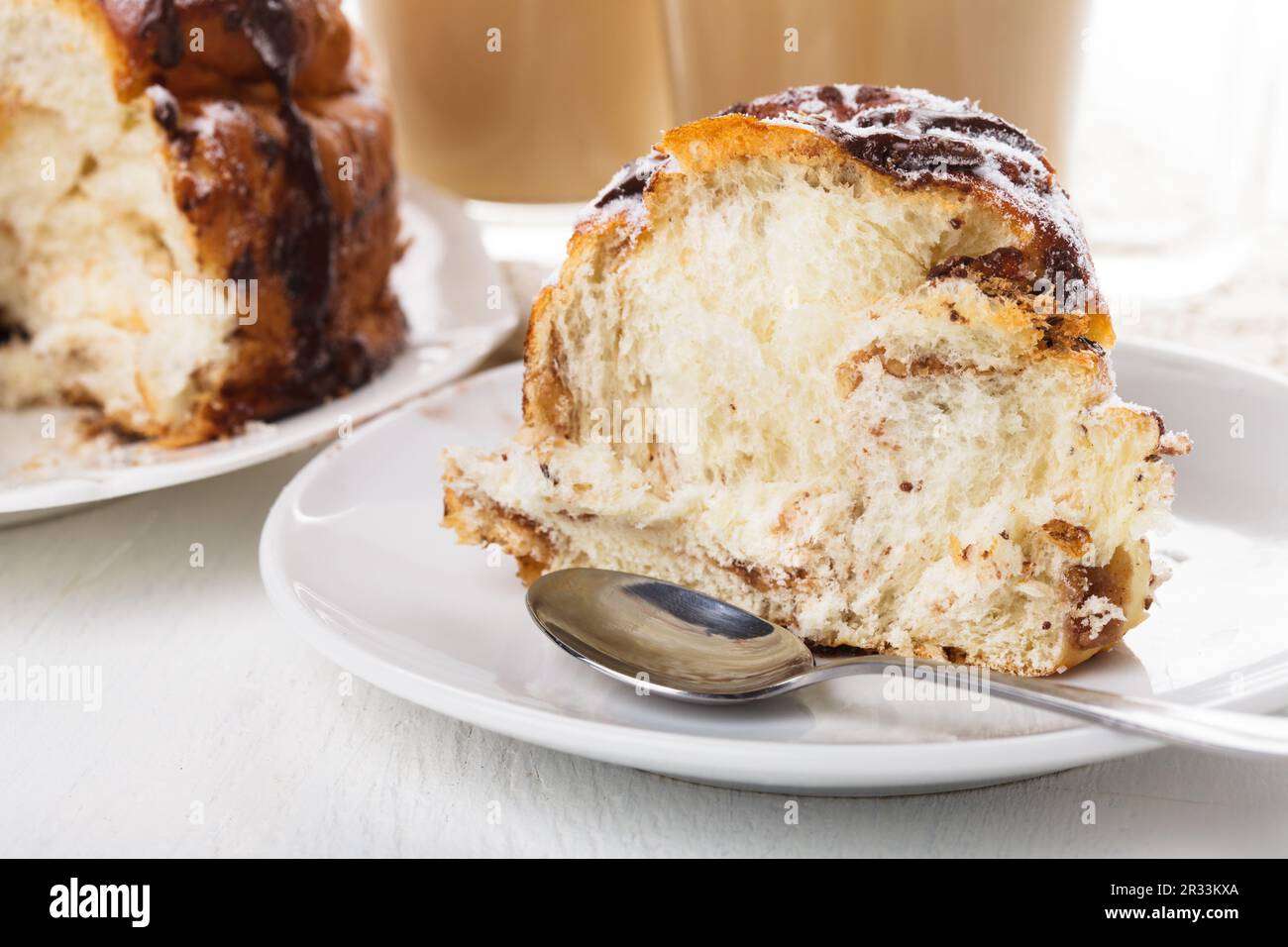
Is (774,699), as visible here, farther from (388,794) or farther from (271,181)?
(271,181)

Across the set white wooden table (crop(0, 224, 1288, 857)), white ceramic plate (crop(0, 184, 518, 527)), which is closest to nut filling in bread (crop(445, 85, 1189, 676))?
white wooden table (crop(0, 224, 1288, 857))

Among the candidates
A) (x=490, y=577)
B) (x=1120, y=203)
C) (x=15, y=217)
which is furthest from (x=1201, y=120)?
(x=15, y=217)

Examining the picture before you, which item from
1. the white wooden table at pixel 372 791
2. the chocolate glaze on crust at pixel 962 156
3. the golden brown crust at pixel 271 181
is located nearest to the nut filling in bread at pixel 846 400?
the chocolate glaze on crust at pixel 962 156

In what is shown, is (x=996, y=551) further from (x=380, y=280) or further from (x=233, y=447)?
(x=380, y=280)

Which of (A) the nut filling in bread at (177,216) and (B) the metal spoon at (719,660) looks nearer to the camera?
(B) the metal spoon at (719,660)

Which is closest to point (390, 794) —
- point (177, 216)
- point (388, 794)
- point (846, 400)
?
point (388, 794)

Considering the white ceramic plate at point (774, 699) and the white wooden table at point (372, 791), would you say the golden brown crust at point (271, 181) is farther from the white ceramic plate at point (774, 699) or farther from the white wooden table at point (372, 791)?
the white wooden table at point (372, 791)
